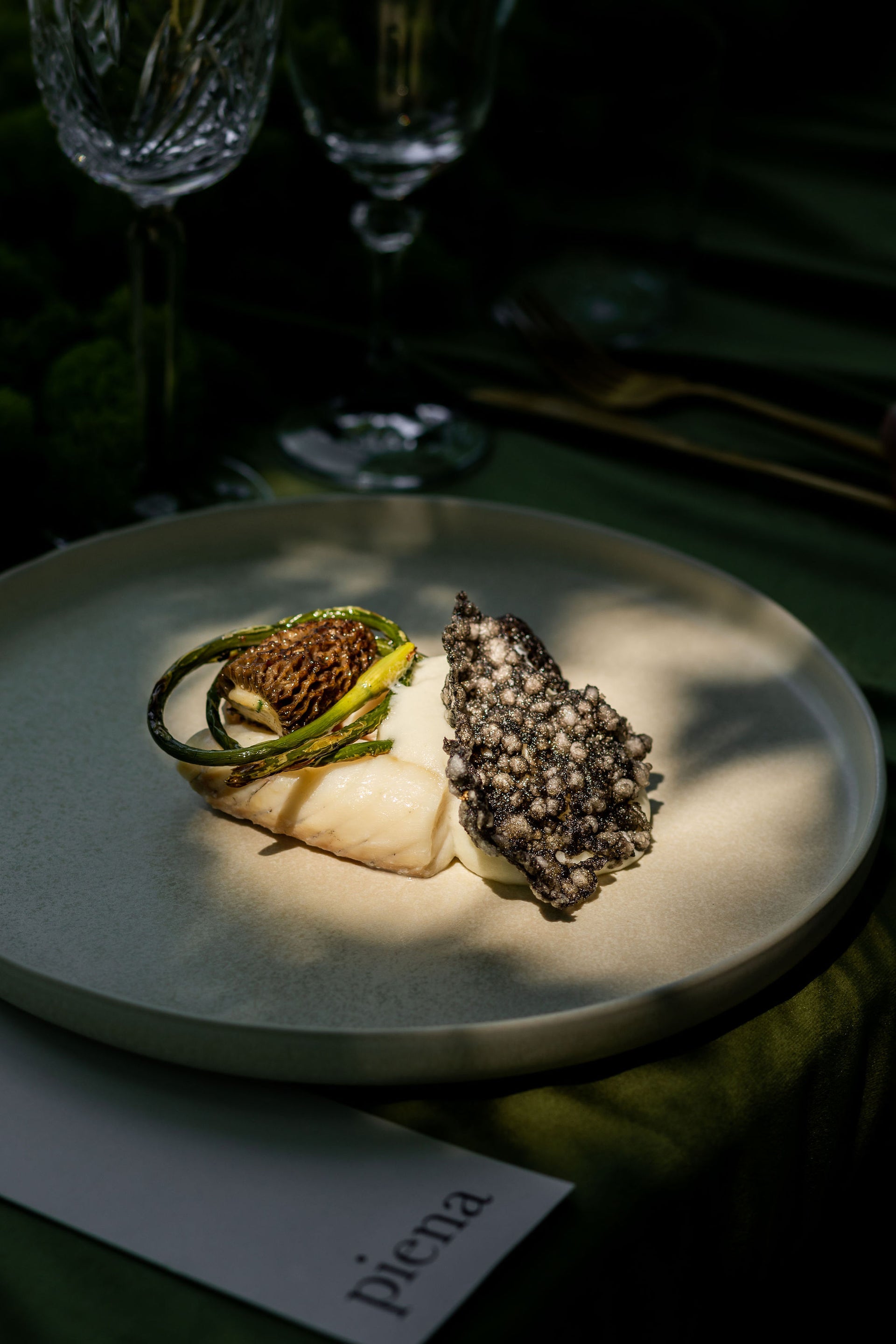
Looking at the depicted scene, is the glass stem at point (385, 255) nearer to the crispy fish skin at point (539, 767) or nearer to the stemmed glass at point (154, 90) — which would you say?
the stemmed glass at point (154, 90)

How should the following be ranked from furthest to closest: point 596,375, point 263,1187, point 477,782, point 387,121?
point 596,375, point 387,121, point 477,782, point 263,1187

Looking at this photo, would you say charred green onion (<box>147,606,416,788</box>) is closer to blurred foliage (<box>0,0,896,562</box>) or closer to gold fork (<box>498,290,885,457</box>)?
blurred foliage (<box>0,0,896,562</box>)

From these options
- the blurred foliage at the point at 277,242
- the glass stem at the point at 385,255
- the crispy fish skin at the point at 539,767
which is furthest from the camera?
the glass stem at the point at 385,255

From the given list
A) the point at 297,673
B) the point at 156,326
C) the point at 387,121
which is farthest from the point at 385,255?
the point at 297,673

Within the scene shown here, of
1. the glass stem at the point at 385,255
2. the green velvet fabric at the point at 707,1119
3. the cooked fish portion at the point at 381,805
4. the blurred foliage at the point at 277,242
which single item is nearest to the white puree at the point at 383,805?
the cooked fish portion at the point at 381,805

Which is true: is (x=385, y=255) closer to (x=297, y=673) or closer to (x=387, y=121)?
(x=387, y=121)

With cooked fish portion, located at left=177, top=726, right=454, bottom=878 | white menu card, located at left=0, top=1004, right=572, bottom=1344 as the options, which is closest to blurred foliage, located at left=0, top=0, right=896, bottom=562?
cooked fish portion, located at left=177, top=726, right=454, bottom=878
